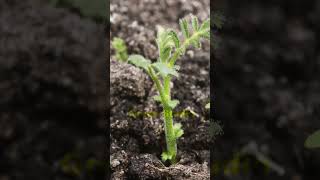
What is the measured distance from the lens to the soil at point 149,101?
909mm

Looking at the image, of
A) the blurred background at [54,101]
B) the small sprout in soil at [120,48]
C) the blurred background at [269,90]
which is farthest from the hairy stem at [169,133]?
the blurred background at [54,101]

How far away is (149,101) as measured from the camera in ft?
3.18

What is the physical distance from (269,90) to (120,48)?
0.96 m

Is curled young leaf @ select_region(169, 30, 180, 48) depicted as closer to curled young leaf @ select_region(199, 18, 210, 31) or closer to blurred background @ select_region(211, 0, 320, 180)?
curled young leaf @ select_region(199, 18, 210, 31)

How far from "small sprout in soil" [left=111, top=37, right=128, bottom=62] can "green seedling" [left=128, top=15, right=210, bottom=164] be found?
0.05 metres

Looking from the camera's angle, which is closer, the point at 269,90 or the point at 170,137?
the point at 170,137

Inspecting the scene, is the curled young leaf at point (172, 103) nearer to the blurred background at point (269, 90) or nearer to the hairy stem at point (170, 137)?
the hairy stem at point (170, 137)

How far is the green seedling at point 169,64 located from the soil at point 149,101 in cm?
2

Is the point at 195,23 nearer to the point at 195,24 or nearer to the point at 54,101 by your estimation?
the point at 195,24

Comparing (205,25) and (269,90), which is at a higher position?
(205,25)

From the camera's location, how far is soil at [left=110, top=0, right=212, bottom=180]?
91 centimetres

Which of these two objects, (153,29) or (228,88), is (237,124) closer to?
(228,88)

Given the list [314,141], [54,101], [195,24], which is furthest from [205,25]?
[54,101]

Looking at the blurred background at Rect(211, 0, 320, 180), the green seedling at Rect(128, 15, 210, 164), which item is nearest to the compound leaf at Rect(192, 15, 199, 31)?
the green seedling at Rect(128, 15, 210, 164)
